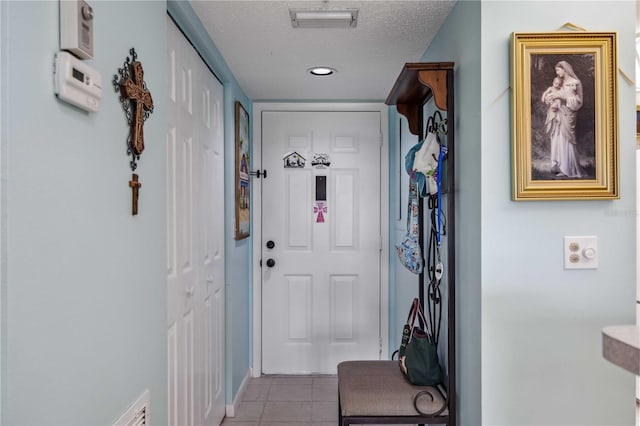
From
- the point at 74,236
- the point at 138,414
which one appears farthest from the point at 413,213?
the point at 74,236

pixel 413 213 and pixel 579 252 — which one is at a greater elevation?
pixel 413 213

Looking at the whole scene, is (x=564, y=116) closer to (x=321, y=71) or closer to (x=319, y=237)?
(x=321, y=71)

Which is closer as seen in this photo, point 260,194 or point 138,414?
point 138,414

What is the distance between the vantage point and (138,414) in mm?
1352

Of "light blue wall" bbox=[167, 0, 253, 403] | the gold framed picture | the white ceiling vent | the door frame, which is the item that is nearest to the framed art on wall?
"light blue wall" bbox=[167, 0, 253, 403]

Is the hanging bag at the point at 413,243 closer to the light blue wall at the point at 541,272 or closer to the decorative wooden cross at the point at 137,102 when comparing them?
the light blue wall at the point at 541,272

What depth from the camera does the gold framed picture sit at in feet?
5.05

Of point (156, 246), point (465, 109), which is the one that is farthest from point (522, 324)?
point (156, 246)

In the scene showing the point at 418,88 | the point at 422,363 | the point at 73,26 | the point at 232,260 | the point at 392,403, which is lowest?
the point at 392,403

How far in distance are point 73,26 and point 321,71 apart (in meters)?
1.97

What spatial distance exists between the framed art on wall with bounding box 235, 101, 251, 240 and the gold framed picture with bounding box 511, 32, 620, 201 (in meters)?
Result: 1.83

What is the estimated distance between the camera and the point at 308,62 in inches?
103

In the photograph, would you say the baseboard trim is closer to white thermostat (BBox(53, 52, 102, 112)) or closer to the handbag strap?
the handbag strap

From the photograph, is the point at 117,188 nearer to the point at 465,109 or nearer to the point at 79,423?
the point at 79,423
